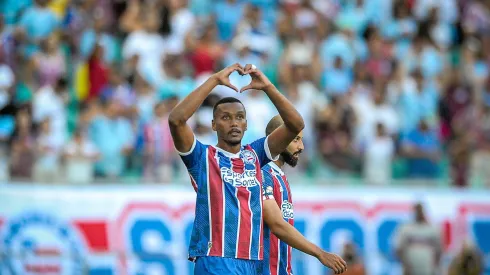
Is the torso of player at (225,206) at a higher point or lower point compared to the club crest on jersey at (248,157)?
lower

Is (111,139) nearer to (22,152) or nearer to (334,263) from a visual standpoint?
(22,152)

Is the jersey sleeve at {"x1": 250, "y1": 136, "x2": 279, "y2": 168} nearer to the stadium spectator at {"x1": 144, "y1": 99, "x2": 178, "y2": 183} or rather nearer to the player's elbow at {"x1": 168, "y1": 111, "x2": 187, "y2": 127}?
the player's elbow at {"x1": 168, "y1": 111, "x2": 187, "y2": 127}

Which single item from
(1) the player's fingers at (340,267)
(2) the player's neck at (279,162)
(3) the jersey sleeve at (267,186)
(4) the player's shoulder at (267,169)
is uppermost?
(2) the player's neck at (279,162)

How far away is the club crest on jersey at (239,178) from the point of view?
7.73m

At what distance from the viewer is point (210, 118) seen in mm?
15383

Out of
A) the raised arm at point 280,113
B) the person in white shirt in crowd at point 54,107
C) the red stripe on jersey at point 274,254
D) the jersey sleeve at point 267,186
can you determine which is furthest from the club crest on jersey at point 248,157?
the person in white shirt in crowd at point 54,107

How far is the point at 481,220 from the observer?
647 inches

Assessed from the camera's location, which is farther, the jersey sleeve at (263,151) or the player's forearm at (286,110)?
the jersey sleeve at (263,151)

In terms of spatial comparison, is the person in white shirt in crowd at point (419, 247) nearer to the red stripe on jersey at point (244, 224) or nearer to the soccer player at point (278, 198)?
the soccer player at point (278, 198)

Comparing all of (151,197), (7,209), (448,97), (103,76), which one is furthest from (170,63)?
(448,97)

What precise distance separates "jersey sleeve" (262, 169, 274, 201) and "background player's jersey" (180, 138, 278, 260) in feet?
0.68

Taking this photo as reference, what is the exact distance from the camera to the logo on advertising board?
1484cm

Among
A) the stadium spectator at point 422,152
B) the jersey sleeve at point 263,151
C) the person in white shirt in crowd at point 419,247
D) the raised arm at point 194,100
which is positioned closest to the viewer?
the raised arm at point 194,100

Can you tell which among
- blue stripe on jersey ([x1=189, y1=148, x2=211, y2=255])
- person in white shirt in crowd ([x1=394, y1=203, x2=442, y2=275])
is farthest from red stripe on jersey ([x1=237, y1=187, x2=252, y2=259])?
person in white shirt in crowd ([x1=394, y1=203, x2=442, y2=275])
